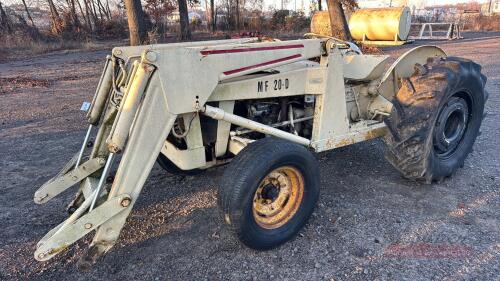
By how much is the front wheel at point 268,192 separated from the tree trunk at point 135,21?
11541mm

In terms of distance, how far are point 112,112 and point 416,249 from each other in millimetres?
2839

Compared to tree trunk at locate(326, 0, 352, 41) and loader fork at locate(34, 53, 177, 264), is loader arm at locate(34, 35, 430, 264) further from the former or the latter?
tree trunk at locate(326, 0, 352, 41)

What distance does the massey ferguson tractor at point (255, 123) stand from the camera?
9.36 ft

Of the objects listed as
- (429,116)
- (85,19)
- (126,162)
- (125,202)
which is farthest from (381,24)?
(85,19)

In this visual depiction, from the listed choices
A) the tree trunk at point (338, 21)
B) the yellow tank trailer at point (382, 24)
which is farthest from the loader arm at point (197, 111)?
the yellow tank trailer at point (382, 24)

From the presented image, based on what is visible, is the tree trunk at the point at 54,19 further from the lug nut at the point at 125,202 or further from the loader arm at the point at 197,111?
the lug nut at the point at 125,202

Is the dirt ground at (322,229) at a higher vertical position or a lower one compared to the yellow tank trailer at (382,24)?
lower

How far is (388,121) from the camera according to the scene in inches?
155

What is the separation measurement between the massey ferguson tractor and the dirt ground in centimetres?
24

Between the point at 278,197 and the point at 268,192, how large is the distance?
14 cm

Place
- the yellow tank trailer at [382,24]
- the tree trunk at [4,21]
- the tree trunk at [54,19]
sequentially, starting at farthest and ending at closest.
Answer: the tree trunk at [54,19], the tree trunk at [4,21], the yellow tank trailer at [382,24]

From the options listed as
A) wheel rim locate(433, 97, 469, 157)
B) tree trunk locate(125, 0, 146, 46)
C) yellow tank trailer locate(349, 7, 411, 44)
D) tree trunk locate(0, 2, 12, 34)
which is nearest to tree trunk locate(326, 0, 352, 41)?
yellow tank trailer locate(349, 7, 411, 44)

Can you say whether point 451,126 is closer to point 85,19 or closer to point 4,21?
point 4,21

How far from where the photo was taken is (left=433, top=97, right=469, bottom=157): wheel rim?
13.7 feet
